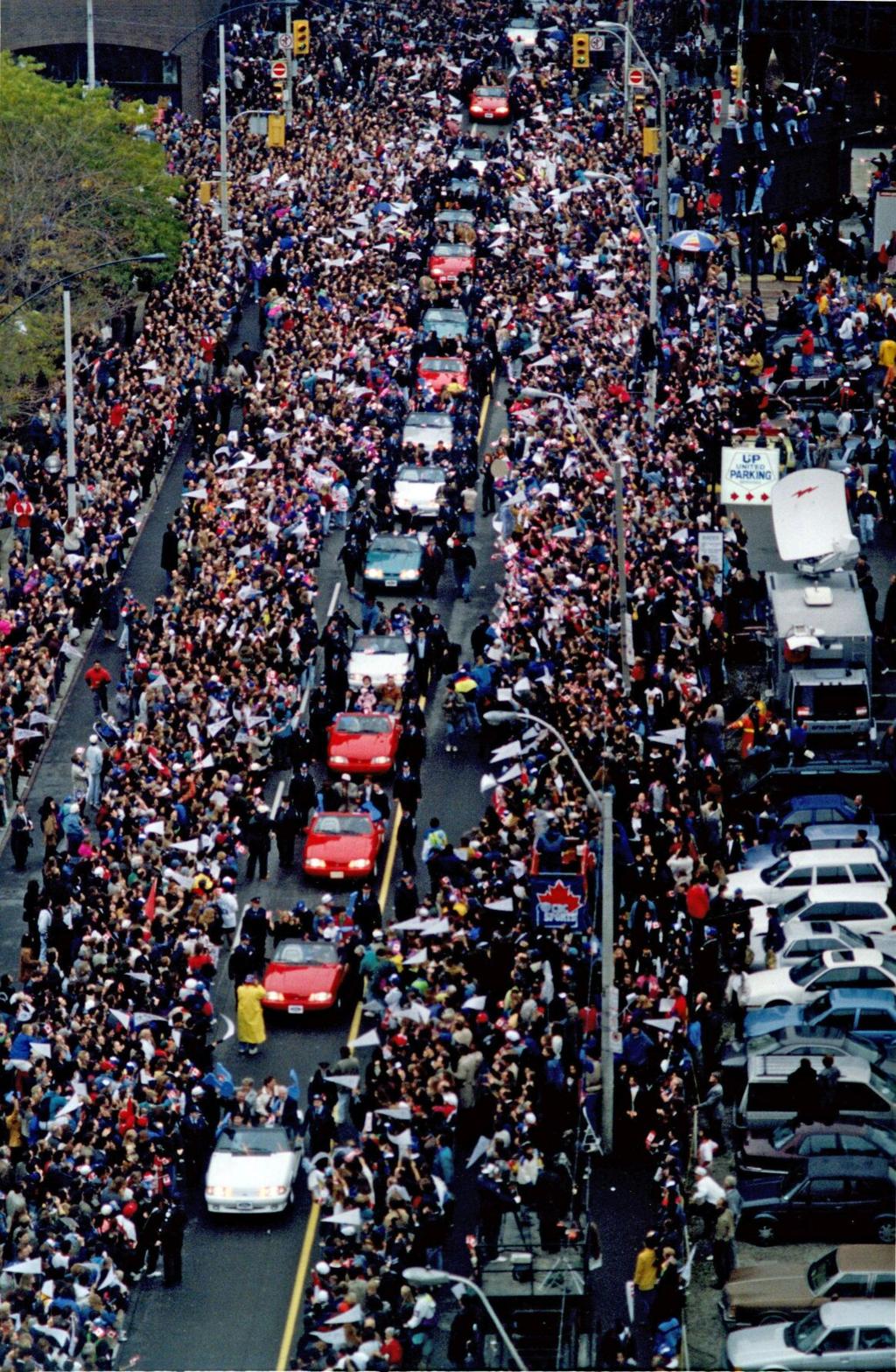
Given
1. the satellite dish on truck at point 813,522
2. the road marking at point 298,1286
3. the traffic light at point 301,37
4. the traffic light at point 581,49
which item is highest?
the traffic light at point 581,49

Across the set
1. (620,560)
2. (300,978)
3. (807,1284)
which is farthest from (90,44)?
(807,1284)

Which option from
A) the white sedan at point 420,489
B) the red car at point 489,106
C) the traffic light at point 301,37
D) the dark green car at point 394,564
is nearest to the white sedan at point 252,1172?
the dark green car at point 394,564

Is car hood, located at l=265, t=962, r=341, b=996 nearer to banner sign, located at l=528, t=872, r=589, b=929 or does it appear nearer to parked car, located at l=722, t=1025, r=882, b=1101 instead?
banner sign, located at l=528, t=872, r=589, b=929

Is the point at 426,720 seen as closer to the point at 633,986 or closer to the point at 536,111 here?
the point at 633,986

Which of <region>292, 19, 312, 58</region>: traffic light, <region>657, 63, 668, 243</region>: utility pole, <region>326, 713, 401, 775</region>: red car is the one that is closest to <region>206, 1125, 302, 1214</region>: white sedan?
<region>326, 713, 401, 775</region>: red car

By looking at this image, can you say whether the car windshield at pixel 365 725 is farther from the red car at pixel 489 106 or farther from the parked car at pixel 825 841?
the red car at pixel 489 106

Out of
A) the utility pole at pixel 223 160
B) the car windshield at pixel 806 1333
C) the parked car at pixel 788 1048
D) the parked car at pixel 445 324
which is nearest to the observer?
the car windshield at pixel 806 1333
